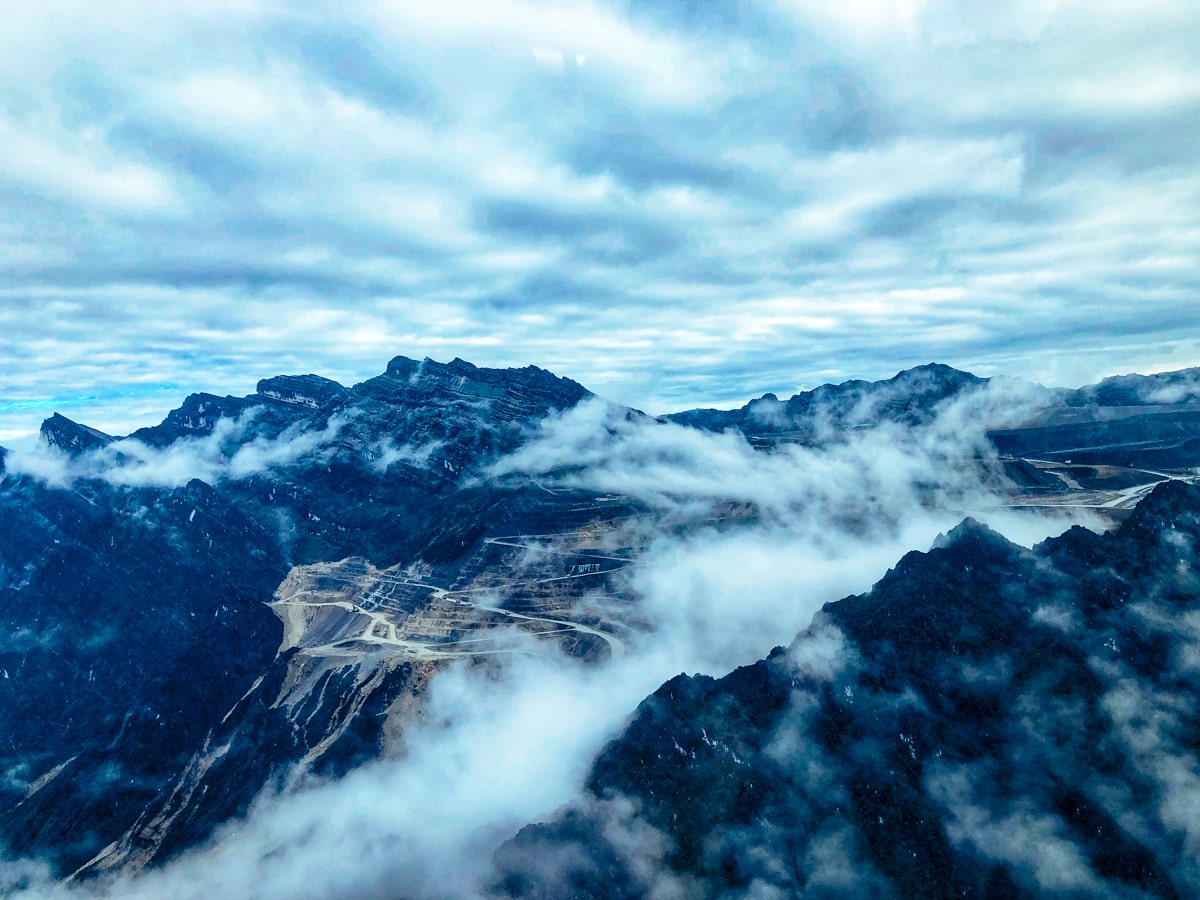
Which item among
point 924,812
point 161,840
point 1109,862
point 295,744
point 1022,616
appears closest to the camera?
point 1109,862

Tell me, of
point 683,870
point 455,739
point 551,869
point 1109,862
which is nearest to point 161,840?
point 455,739

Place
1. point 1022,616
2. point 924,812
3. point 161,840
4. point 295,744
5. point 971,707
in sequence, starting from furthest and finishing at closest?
point 295,744, point 161,840, point 1022,616, point 971,707, point 924,812

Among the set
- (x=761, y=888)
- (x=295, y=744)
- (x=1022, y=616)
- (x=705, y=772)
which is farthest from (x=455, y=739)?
(x=1022, y=616)

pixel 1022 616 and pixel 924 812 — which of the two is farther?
pixel 1022 616

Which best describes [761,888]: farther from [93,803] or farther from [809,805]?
[93,803]

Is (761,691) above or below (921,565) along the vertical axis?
below

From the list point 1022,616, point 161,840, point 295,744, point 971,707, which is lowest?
point 161,840

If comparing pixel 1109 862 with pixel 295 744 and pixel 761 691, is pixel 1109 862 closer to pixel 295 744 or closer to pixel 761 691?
pixel 761 691
